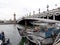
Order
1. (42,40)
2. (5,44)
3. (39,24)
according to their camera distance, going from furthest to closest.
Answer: (5,44) < (39,24) < (42,40)

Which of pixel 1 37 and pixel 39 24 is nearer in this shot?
pixel 39 24

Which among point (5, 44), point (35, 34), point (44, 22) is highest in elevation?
point (44, 22)

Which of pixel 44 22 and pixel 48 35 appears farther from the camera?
pixel 44 22

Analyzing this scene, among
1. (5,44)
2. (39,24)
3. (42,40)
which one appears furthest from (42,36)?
(5,44)

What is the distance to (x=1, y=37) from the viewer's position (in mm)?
26469

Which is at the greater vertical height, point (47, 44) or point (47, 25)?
point (47, 25)

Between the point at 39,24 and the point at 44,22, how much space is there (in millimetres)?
815

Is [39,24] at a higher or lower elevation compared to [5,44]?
higher

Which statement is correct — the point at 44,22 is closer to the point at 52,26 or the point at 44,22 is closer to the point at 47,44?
the point at 52,26

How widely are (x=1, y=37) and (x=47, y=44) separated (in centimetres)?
880

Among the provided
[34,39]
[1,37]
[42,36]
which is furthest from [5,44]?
[42,36]

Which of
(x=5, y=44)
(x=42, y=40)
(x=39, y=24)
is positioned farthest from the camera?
(x=5, y=44)

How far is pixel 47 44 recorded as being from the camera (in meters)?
19.9

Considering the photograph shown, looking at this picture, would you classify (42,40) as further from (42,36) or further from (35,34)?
(35,34)
